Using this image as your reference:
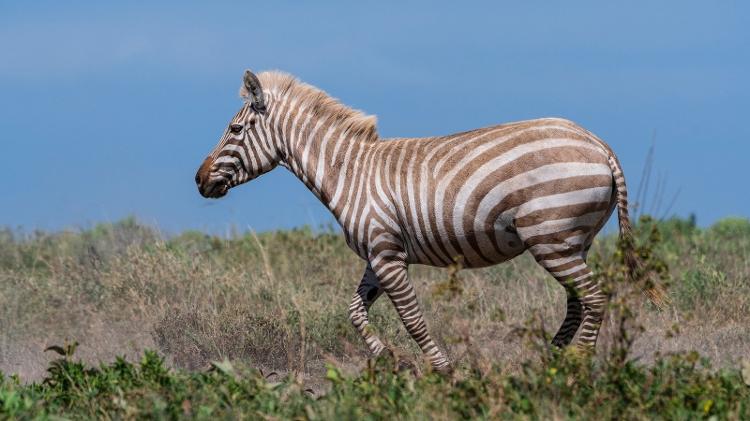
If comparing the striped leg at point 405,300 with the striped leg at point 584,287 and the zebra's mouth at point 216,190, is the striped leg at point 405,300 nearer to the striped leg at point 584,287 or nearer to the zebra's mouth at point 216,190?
the striped leg at point 584,287

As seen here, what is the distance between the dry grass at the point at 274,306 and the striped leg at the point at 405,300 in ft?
0.91

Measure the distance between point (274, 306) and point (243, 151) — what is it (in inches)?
97.2

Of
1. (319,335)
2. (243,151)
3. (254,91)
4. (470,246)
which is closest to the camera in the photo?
(470,246)

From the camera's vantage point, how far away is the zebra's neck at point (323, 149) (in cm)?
888

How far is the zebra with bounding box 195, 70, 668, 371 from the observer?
7.87 meters

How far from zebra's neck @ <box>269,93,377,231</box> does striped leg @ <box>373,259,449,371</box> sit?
0.63 m

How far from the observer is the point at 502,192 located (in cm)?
793

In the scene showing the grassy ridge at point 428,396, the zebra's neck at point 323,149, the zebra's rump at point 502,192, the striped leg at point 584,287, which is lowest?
the grassy ridge at point 428,396

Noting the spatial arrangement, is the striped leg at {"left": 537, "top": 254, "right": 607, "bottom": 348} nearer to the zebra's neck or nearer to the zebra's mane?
the zebra's neck

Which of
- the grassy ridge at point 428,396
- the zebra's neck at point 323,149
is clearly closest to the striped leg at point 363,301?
the zebra's neck at point 323,149

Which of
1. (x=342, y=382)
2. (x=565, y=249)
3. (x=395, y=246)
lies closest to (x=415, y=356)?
(x=395, y=246)

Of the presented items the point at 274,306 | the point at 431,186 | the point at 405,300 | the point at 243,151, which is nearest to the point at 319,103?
the point at 243,151

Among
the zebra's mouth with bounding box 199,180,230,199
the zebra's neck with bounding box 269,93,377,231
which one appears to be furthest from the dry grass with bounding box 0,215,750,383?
the zebra's mouth with bounding box 199,180,230,199

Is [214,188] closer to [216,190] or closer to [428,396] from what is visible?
[216,190]
